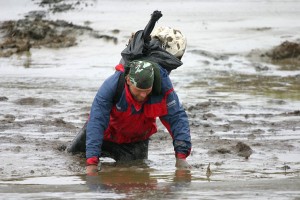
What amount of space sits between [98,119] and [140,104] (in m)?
0.38

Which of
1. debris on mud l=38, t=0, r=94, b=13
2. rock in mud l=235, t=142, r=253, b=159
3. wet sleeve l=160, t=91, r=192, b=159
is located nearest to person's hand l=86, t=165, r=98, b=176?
wet sleeve l=160, t=91, r=192, b=159

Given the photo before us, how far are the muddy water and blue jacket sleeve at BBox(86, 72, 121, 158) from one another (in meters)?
→ 0.27

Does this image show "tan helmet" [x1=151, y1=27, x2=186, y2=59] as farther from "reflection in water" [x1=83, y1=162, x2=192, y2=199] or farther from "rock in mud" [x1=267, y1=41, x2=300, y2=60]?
"rock in mud" [x1=267, y1=41, x2=300, y2=60]

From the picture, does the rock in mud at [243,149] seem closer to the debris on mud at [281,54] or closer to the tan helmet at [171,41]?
the tan helmet at [171,41]

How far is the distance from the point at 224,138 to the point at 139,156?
173 cm

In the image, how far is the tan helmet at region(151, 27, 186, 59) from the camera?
761 cm

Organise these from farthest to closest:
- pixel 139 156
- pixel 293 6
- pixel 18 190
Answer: pixel 293 6
pixel 139 156
pixel 18 190

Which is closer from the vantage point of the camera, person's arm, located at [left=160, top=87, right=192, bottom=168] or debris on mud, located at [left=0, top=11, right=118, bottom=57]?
person's arm, located at [left=160, top=87, right=192, bottom=168]

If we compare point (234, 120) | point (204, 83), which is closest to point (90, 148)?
point (234, 120)

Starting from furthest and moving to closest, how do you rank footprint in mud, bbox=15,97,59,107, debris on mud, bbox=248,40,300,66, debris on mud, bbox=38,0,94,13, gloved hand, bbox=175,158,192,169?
debris on mud, bbox=38,0,94,13 < debris on mud, bbox=248,40,300,66 < footprint in mud, bbox=15,97,59,107 < gloved hand, bbox=175,158,192,169

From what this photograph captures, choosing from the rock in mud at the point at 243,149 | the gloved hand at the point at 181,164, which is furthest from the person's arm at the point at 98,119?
the rock in mud at the point at 243,149

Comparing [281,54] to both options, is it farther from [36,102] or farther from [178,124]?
[178,124]

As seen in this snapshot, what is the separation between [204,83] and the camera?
14.4m

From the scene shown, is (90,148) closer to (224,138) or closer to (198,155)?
(198,155)
